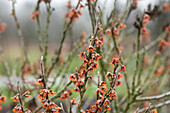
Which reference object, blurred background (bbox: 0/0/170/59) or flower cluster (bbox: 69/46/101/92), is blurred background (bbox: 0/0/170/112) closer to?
blurred background (bbox: 0/0/170/59)

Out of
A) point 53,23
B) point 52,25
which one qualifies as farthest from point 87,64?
point 53,23

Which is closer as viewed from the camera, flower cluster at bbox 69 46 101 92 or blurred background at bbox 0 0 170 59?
flower cluster at bbox 69 46 101 92

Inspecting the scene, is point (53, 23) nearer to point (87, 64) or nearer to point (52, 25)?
point (52, 25)

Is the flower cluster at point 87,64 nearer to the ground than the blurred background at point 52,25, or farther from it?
nearer to the ground

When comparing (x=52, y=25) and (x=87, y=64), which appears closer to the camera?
(x=87, y=64)

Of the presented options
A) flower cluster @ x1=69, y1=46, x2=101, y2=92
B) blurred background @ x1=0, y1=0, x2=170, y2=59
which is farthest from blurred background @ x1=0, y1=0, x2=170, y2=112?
flower cluster @ x1=69, y1=46, x2=101, y2=92

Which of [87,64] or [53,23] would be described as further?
[53,23]

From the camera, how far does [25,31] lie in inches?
599

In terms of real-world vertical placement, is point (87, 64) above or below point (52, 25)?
below

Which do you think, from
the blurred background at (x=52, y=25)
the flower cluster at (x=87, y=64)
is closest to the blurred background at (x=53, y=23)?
the blurred background at (x=52, y=25)

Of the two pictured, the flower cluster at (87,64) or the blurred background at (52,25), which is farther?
the blurred background at (52,25)

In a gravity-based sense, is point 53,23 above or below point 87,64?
above

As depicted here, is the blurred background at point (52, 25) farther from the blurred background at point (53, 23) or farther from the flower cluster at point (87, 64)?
the flower cluster at point (87, 64)

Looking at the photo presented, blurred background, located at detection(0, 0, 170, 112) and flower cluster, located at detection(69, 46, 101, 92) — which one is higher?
blurred background, located at detection(0, 0, 170, 112)
